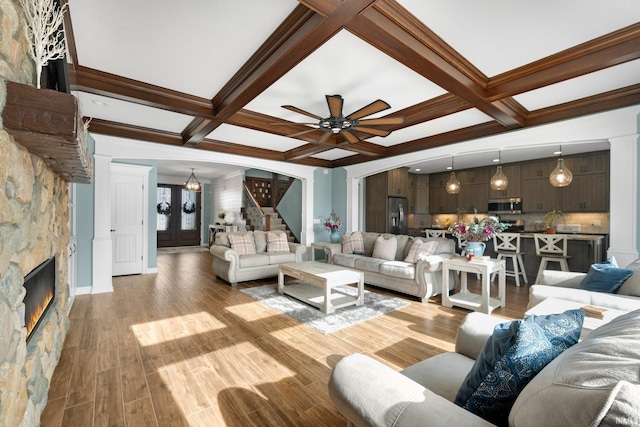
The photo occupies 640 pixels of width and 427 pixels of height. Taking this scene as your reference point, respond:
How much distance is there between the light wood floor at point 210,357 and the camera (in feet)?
6.32

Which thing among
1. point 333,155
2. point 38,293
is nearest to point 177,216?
point 333,155

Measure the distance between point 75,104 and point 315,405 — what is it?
7.18ft

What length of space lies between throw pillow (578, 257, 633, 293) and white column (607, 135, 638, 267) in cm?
99

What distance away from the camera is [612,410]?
574 millimetres

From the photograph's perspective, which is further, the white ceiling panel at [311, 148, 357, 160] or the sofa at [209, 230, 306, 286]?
the white ceiling panel at [311, 148, 357, 160]

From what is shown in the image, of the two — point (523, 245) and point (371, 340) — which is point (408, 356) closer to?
point (371, 340)

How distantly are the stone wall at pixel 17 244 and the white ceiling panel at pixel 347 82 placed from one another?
77.6 inches

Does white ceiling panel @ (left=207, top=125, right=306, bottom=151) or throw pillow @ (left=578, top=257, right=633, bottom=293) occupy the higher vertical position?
white ceiling panel @ (left=207, top=125, right=306, bottom=151)

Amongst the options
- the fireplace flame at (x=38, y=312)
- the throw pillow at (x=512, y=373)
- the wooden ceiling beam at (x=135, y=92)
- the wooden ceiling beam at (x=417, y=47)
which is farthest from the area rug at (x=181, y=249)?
the throw pillow at (x=512, y=373)

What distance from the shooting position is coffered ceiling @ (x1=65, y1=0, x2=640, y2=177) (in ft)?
6.88

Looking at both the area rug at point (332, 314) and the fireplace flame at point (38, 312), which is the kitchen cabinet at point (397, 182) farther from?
the fireplace flame at point (38, 312)

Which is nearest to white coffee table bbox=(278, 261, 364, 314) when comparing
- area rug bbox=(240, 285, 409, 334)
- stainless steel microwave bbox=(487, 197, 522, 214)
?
area rug bbox=(240, 285, 409, 334)

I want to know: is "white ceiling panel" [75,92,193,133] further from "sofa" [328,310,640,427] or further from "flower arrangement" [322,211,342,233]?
"sofa" [328,310,640,427]

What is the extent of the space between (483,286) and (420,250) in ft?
3.58
